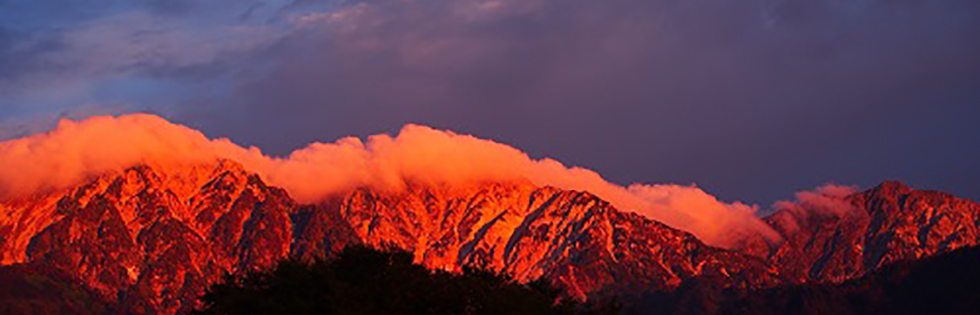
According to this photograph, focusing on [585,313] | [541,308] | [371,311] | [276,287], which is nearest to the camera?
[371,311]

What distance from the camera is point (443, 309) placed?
5502 inches

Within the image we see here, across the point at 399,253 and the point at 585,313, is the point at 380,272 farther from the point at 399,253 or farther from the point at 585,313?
the point at 585,313

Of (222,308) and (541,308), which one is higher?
(541,308)

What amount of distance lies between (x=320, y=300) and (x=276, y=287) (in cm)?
560

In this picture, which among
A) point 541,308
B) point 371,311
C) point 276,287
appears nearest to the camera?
point 371,311

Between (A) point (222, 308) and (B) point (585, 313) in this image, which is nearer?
(A) point (222, 308)

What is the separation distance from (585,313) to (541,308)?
15254mm

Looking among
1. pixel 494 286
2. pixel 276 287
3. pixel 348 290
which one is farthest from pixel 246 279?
pixel 494 286

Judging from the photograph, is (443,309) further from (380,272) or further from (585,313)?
(585,313)

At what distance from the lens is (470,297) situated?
468 feet

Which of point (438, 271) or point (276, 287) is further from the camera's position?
point (438, 271)

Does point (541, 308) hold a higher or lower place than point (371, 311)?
higher

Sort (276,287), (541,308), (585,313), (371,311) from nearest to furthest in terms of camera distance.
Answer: (371,311) → (276,287) → (541,308) → (585,313)

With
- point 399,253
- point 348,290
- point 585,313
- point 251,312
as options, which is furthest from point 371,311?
point 585,313
